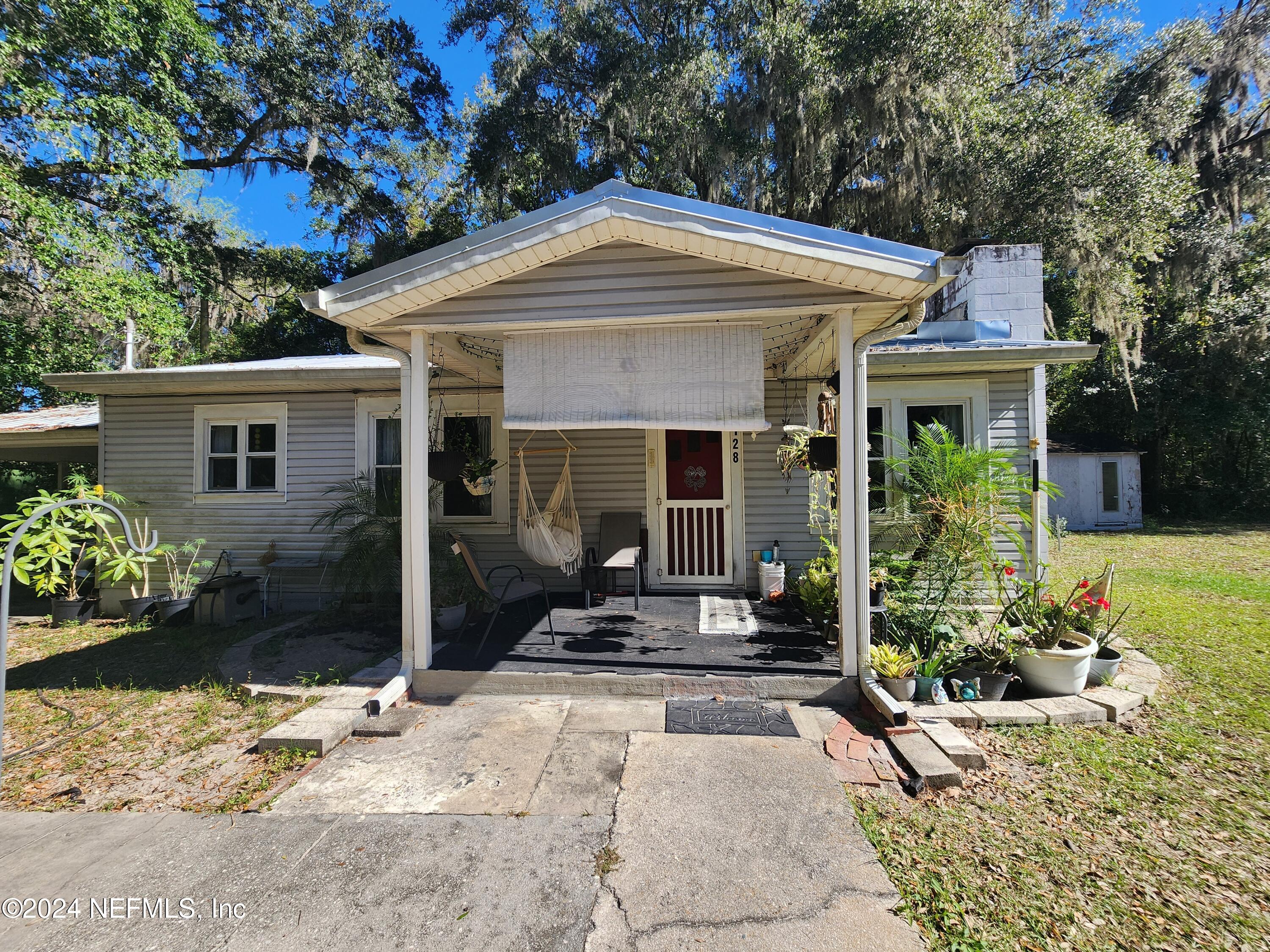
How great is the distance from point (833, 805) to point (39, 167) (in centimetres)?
1372

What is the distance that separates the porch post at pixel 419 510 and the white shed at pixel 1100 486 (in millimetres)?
14996

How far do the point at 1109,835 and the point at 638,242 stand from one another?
3773mm

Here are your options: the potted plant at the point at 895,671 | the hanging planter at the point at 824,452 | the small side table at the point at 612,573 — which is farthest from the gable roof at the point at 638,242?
the small side table at the point at 612,573

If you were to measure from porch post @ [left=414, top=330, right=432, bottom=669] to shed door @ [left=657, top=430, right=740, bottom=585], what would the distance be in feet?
9.69

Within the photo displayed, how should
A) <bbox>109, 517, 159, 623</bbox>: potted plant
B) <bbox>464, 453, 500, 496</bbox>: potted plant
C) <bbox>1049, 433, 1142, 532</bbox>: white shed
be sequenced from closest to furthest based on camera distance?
<bbox>464, 453, 500, 496</bbox>: potted plant
<bbox>109, 517, 159, 623</bbox>: potted plant
<bbox>1049, 433, 1142, 532</bbox>: white shed

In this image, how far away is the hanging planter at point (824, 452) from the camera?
4.04 meters

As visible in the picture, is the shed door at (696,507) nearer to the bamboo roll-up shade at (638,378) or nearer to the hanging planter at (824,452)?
the hanging planter at (824,452)

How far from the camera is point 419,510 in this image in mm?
4004

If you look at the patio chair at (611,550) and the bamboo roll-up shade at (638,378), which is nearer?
the bamboo roll-up shade at (638,378)

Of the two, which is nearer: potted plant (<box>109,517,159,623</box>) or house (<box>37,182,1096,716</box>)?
house (<box>37,182,1096,716</box>)

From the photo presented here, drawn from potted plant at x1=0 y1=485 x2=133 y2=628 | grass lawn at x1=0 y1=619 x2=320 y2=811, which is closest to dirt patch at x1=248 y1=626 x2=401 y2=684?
grass lawn at x1=0 y1=619 x2=320 y2=811

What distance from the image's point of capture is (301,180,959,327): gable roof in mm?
3307

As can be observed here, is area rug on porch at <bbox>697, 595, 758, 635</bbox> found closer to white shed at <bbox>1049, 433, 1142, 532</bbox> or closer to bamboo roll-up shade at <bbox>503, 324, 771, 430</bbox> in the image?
bamboo roll-up shade at <bbox>503, 324, 771, 430</bbox>

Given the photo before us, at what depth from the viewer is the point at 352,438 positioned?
6590 mm
